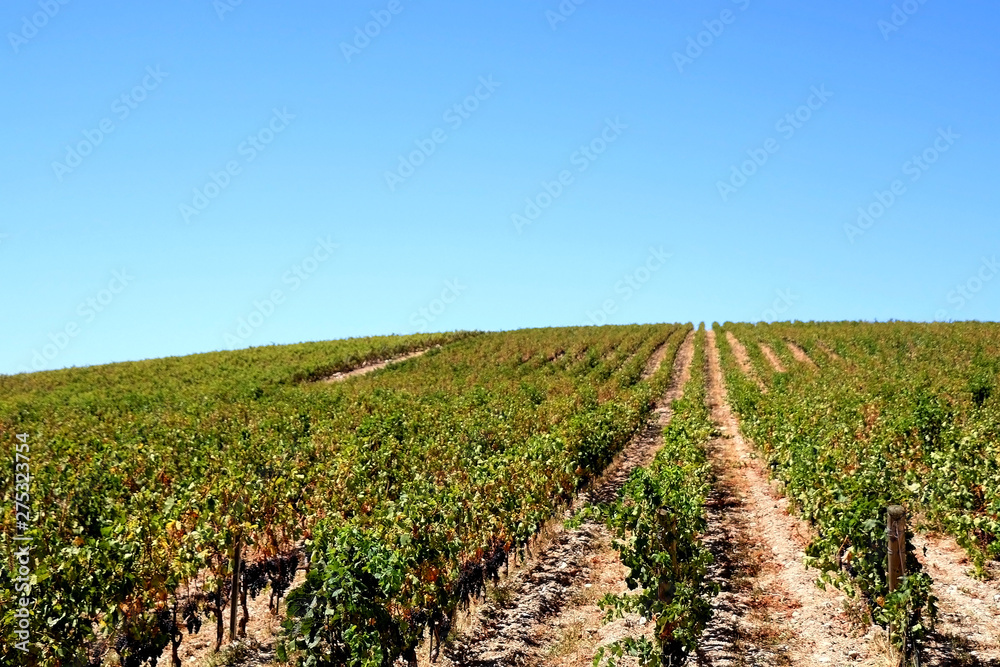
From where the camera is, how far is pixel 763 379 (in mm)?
33938

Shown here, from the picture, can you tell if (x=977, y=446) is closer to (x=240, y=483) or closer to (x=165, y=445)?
(x=240, y=483)

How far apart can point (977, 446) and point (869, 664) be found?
8.27 m

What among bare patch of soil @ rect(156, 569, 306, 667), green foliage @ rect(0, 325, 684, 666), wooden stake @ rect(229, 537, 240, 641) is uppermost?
green foliage @ rect(0, 325, 684, 666)

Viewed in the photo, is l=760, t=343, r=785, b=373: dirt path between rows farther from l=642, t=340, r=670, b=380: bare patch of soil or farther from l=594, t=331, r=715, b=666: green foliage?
l=594, t=331, r=715, b=666: green foliage

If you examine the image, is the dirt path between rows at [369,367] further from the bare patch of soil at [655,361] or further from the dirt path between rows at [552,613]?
the dirt path between rows at [552,613]

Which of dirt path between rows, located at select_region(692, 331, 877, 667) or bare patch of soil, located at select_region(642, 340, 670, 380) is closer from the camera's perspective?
dirt path between rows, located at select_region(692, 331, 877, 667)

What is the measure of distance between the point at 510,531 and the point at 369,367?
36491mm

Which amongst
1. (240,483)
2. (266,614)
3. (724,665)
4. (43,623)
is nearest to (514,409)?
(240,483)

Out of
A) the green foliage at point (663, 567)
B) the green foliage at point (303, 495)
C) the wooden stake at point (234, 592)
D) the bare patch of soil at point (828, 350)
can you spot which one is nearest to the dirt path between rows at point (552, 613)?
the green foliage at point (663, 567)

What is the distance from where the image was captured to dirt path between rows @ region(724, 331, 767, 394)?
34394 millimetres

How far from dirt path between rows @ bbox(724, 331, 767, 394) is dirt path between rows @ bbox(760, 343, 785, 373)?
1210 millimetres

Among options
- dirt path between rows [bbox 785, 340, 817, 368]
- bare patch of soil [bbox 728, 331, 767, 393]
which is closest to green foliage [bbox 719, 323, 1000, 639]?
bare patch of soil [bbox 728, 331, 767, 393]

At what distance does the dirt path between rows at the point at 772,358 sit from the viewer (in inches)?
1542

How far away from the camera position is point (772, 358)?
4341 centimetres
